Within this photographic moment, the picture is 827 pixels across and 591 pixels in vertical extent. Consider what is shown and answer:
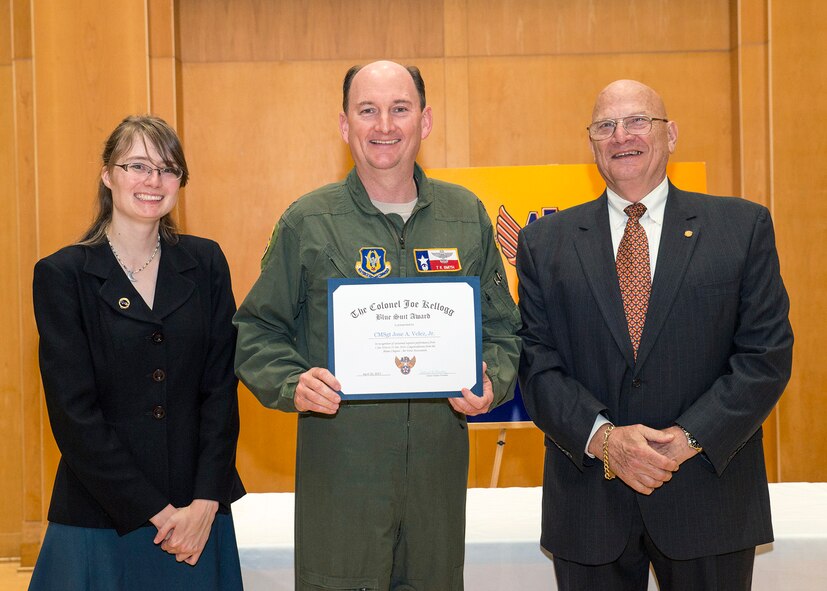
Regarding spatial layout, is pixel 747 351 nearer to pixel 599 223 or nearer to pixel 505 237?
pixel 599 223

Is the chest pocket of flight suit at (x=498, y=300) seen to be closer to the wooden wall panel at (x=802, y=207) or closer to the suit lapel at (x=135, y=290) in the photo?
the suit lapel at (x=135, y=290)

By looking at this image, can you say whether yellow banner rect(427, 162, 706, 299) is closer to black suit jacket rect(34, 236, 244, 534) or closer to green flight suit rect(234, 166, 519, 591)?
green flight suit rect(234, 166, 519, 591)

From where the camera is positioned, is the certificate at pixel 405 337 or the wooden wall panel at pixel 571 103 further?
the wooden wall panel at pixel 571 103

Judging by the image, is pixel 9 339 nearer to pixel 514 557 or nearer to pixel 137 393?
pixel 137 393

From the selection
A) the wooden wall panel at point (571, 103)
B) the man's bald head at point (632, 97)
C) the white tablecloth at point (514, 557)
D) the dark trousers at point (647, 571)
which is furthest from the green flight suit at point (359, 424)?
the wooden wall panel at point (571, 103)

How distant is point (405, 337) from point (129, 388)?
2.67 ft

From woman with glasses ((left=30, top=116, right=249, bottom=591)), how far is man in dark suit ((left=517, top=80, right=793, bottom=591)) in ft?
3.29

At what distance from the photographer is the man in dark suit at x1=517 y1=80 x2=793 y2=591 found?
2.37 metres

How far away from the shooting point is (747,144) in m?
5.21

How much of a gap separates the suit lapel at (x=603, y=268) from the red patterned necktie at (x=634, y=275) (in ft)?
0.10

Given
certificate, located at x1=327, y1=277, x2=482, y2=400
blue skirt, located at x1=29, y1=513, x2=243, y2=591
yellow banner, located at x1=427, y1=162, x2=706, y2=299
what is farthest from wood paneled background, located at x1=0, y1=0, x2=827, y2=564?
certificate, located at x1=327, y1=277, x2=482, y2=400

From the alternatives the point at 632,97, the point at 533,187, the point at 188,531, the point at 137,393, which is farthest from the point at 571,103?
the point at 188,531

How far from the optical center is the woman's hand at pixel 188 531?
2.34 meters

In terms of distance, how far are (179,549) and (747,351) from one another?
1.74 meters
